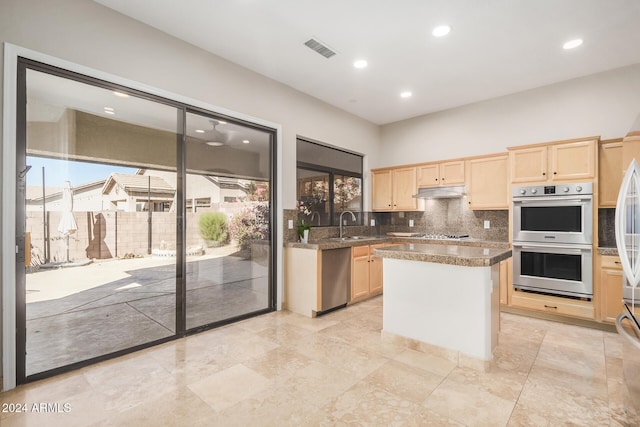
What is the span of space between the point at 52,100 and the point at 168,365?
233 cm

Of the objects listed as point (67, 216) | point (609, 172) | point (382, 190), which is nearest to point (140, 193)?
point (67, 216)

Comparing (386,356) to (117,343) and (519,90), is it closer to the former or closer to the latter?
(117,343)

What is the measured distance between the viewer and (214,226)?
3.42m

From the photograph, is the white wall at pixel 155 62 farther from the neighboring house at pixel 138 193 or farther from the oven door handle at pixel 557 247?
the oven door handle at pixel 557 247

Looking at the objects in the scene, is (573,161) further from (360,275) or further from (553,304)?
(360,275)

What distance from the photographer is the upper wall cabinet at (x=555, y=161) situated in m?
3.47

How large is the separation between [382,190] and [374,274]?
1.68 meters

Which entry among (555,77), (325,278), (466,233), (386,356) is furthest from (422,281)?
(555,77)

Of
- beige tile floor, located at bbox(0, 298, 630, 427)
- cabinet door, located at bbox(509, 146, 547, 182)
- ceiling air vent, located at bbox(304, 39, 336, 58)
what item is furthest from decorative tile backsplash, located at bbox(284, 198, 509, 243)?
ceiling air vent, located at bbox(304, 39, 336, 58)

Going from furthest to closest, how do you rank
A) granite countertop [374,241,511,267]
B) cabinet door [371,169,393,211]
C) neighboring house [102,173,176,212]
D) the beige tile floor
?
1. cabinet door [371,169,393,211]
2. neighboring house [102,173,176,212]
3. granite countertop [374,241,511,267]
4. the beige tile floor

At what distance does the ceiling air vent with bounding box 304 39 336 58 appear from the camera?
3.10 m

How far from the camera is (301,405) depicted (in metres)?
1.99

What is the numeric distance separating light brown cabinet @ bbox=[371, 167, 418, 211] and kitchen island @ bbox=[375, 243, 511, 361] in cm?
236

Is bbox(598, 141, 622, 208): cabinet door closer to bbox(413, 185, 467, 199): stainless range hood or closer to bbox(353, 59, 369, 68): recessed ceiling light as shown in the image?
bbox(413, 185, 467, 199): stainless range hood
